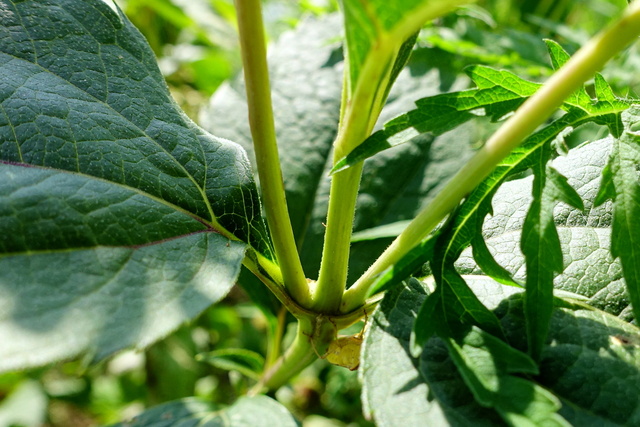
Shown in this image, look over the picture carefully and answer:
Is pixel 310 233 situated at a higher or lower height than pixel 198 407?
higher

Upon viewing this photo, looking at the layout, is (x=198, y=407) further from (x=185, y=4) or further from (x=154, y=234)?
(x=185, y=4)

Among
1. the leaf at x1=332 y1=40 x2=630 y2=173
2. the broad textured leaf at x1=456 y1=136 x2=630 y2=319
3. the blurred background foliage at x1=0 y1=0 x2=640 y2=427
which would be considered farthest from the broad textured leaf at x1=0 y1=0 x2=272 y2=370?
the blurred background foliage at x1=0 y1=0 x2=640 y2=427

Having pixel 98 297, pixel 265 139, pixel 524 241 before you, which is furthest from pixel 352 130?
pixel 98 297

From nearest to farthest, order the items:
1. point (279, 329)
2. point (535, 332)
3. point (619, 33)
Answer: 1. point (619, 33)
2. point (535, 332)
3. point (279, 329)

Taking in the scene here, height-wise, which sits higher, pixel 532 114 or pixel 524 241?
pixel 532 114

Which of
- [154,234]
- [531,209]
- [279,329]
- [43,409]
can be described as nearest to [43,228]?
[154,234]

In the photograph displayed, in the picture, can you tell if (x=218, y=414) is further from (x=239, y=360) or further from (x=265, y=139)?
(x=265, y=139)
